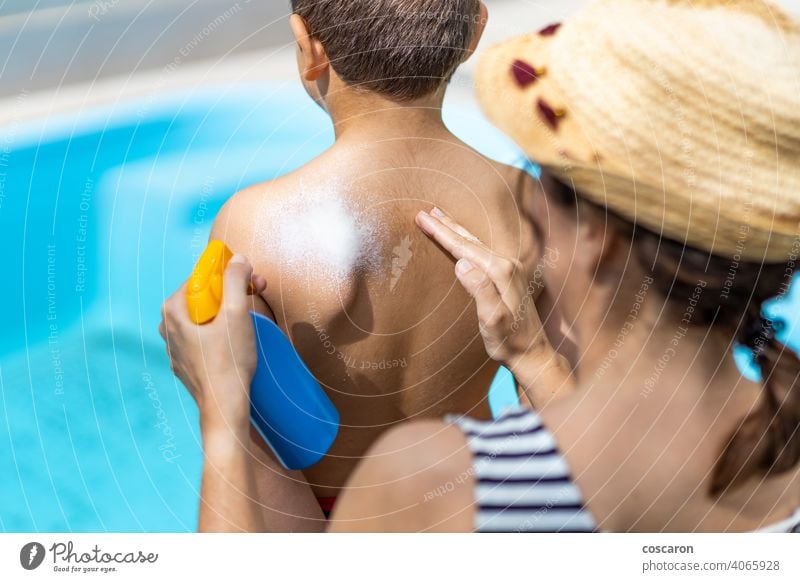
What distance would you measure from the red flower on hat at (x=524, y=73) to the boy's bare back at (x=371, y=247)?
0.10 meters

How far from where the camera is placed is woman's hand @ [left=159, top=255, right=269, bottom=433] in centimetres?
85

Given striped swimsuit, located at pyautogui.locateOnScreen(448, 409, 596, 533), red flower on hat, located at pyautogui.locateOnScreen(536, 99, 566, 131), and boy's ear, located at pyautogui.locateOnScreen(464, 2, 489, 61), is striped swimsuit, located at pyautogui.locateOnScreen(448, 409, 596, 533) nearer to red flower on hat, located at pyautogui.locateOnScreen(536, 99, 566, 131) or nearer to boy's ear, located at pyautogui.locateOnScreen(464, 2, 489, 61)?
red flower on hat, located at pyautogui.locateOnScreen(536, 99, 566, 131)

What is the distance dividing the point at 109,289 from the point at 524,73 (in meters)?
0.82

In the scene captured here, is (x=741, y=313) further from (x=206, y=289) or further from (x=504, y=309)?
(x=206, y=289)

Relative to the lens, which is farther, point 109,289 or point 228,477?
point 109,289

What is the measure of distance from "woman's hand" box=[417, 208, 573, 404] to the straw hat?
0.12 meters

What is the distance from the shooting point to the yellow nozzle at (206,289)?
85 centimetres

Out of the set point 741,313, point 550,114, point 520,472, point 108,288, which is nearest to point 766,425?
point 741,313

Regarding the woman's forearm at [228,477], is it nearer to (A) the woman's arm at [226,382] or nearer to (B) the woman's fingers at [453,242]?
(A) the woman's arm at [226,382]

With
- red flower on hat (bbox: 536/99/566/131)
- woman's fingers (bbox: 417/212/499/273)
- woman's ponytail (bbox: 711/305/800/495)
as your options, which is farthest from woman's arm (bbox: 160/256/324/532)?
woman's ponytail (bbox: 711/305/800/495)

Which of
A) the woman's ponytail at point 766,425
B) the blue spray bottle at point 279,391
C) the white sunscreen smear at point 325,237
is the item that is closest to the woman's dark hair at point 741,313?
the woman's ponytail at point 766,425

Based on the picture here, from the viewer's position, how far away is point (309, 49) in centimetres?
90

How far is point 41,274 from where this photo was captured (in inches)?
52.6
